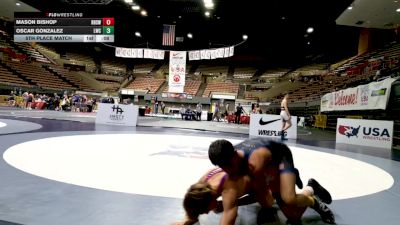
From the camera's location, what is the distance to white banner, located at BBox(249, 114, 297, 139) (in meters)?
9.78

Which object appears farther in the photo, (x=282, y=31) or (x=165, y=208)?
(x=282, y=31)

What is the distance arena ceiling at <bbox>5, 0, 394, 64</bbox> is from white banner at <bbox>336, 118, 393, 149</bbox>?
10.8 meters

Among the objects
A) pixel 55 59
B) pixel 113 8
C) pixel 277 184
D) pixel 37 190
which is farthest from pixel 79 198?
pixel 55 59

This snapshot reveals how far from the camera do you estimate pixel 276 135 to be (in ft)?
32.4

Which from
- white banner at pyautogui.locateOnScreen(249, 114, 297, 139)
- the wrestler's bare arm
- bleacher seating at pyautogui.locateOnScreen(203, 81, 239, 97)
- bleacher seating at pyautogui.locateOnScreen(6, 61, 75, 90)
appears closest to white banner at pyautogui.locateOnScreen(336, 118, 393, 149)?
white banner at pyautogui.locateOnScreen(249, 114, 297, 139)

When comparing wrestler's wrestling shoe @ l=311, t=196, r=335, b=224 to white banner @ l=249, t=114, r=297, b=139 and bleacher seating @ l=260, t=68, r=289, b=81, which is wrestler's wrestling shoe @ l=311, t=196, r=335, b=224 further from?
bleacher seating @ l=260, t=68, r=289, b=81

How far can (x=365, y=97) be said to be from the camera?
10.7 metres

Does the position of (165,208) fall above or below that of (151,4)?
below

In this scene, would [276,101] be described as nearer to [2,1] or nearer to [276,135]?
[276,135]

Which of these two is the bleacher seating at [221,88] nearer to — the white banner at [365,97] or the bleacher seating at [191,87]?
the bleacher seating at [191,87]

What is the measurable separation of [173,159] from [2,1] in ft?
81.5

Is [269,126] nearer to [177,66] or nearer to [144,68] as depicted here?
[177,66]
